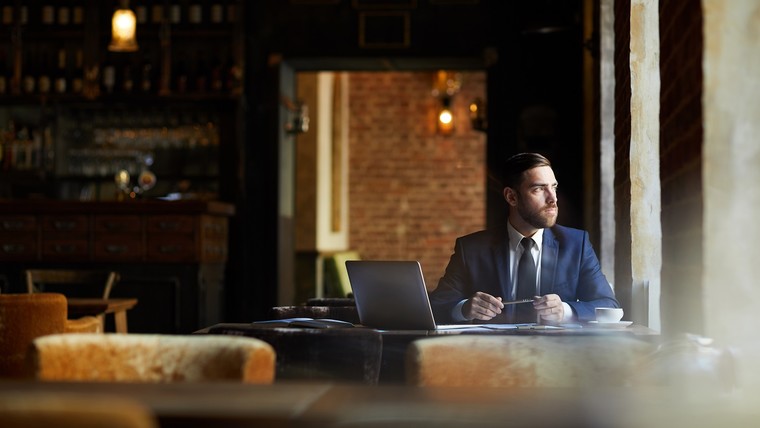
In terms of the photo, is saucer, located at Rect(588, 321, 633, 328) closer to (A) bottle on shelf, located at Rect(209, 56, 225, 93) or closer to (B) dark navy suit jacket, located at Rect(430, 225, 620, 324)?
(B) dark navy suit jacket, located at Rect(430, 225, 620, 324)

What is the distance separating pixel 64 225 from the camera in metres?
7.61

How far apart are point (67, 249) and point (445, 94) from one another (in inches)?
218

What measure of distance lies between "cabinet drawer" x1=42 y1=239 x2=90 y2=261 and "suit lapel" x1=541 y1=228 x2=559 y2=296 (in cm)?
481

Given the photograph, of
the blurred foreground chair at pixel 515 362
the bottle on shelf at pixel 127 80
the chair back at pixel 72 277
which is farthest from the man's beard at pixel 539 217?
the bottle on shelf at pixel 127 80

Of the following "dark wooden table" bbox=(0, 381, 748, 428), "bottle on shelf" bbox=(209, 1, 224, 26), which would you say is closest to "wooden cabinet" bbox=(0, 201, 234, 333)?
"bottle on shelf" bbox=(209, 1, 224, 26)

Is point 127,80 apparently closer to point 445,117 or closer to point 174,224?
point 174,224

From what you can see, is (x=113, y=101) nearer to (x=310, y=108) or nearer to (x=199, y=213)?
(x=199, y=213)

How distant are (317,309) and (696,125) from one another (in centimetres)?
162

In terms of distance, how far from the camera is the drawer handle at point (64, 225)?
7609mm

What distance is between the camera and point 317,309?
3.49 meters

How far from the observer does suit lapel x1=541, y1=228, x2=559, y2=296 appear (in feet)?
11.5

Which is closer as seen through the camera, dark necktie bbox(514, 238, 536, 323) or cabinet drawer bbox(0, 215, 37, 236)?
dark necktie bbox(514, 238, 536, 323)

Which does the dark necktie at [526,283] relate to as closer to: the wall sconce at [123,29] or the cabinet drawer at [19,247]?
the wall sconce at [123,29]

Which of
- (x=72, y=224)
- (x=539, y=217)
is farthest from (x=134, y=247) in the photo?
(x=539, y=217)
